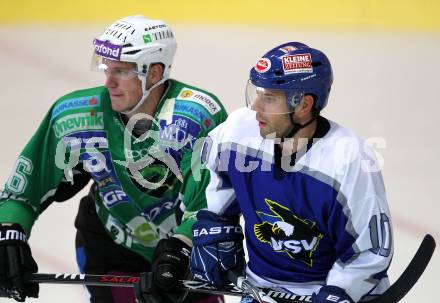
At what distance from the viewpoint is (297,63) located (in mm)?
3352

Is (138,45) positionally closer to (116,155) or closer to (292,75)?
(116,155)

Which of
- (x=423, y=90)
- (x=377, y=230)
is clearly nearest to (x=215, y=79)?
(x=423, y=90)

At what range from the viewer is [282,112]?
3383 millimetres

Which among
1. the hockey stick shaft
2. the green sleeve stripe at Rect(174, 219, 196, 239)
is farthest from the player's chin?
the hockey stick shaft

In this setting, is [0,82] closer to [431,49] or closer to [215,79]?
[215,79]

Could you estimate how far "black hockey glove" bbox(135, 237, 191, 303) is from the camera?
11.7 ft

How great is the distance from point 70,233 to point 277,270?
190 centimetres

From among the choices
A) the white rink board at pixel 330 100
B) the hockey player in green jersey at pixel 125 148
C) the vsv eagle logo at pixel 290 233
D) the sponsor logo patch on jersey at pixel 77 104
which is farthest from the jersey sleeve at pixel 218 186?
the white rink board at pixel 330 100

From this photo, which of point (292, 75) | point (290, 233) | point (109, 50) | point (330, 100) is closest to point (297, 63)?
point (292, 75)

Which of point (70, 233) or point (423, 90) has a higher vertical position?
point (423, 90)

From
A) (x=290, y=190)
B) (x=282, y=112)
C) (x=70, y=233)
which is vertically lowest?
(x=70, y=233)

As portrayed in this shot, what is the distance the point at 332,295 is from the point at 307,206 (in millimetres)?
283

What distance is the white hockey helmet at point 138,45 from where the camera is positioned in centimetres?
396

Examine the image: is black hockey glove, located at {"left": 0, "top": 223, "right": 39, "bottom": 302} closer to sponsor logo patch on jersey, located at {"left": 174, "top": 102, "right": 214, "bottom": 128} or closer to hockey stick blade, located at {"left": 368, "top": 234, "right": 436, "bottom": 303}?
sponsor logo patch on jersey, located at {"left": 174, "top": 102, "right": 214, "bottom": 128}
